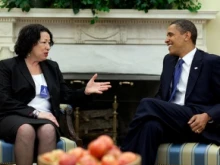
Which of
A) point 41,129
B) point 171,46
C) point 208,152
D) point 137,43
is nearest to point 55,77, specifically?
point 41,129

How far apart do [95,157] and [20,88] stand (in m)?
1.58

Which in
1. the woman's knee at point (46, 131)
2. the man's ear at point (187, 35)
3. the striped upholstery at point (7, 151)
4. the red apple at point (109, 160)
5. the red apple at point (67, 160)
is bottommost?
the striped upholstery at point (7, 151)

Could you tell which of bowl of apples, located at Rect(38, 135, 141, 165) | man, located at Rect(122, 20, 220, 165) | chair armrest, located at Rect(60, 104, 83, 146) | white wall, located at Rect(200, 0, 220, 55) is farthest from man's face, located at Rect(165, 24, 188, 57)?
bowl of apples, located at Rect(38, 135, 141, 165)

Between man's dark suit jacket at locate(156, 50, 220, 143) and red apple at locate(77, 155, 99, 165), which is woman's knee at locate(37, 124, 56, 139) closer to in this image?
man's dark suit jacket at locate(156, 50, 220, 143)

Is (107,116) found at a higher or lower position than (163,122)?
lower

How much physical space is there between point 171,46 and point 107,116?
1.45 meters

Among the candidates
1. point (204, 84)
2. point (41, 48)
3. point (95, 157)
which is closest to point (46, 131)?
point (41, 48)

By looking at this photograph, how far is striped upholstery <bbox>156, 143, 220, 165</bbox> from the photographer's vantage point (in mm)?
3145

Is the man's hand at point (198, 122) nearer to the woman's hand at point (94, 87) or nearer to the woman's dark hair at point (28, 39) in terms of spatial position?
the woman's hand at point (94, 87)

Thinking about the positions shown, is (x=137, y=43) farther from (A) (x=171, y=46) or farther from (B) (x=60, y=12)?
(A) (x=171, y=46)

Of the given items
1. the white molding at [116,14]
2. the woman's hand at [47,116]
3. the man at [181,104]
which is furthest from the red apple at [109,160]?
the white molding at [116,14]

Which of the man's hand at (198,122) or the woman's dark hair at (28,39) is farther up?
the woman's dark hair at (28,39)

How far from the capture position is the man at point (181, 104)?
3197 mm

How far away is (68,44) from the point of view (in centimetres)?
479
